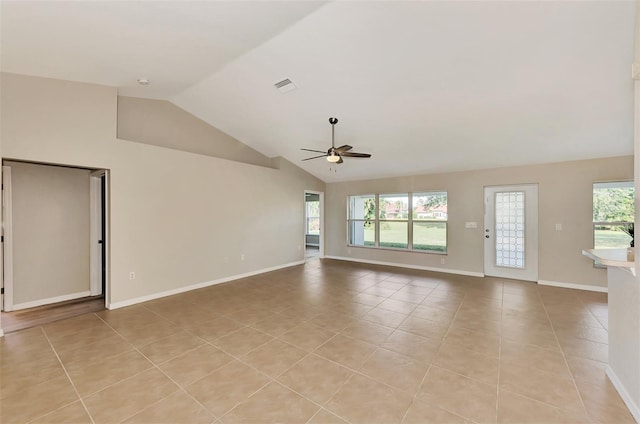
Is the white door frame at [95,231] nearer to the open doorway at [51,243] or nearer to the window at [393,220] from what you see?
the open doorway at [51,243]

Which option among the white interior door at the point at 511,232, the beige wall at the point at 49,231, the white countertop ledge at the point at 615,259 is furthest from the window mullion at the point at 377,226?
the beige wall at the point at 49,231

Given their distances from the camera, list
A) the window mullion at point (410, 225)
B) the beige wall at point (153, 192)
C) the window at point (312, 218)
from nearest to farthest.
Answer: the beige wall at point (153, 192) → the window mullion at point (410, 225) → the window at point (312, 218)

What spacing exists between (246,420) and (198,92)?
4.93 metres

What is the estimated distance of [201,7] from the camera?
100 inches

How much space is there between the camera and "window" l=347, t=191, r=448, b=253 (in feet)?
21.8

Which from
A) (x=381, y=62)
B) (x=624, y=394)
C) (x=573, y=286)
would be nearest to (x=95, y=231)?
(x=381, y=62)

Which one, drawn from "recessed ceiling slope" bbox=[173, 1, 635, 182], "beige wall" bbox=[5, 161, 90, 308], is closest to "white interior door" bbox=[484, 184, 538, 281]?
"recessed ceiling slope" bbox=[173, 1, 635, 182]

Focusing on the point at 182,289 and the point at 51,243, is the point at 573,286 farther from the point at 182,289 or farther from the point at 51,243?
the point at 51,243

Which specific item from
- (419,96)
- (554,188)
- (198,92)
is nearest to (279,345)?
(419,96)

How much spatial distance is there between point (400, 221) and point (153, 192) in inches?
226

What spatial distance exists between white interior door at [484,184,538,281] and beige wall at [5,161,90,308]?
7.97 m

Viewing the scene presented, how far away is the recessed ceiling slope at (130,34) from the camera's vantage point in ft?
8.14

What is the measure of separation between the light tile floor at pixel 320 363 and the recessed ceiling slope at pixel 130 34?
326 centimetres

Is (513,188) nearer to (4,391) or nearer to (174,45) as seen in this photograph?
(174,45)
